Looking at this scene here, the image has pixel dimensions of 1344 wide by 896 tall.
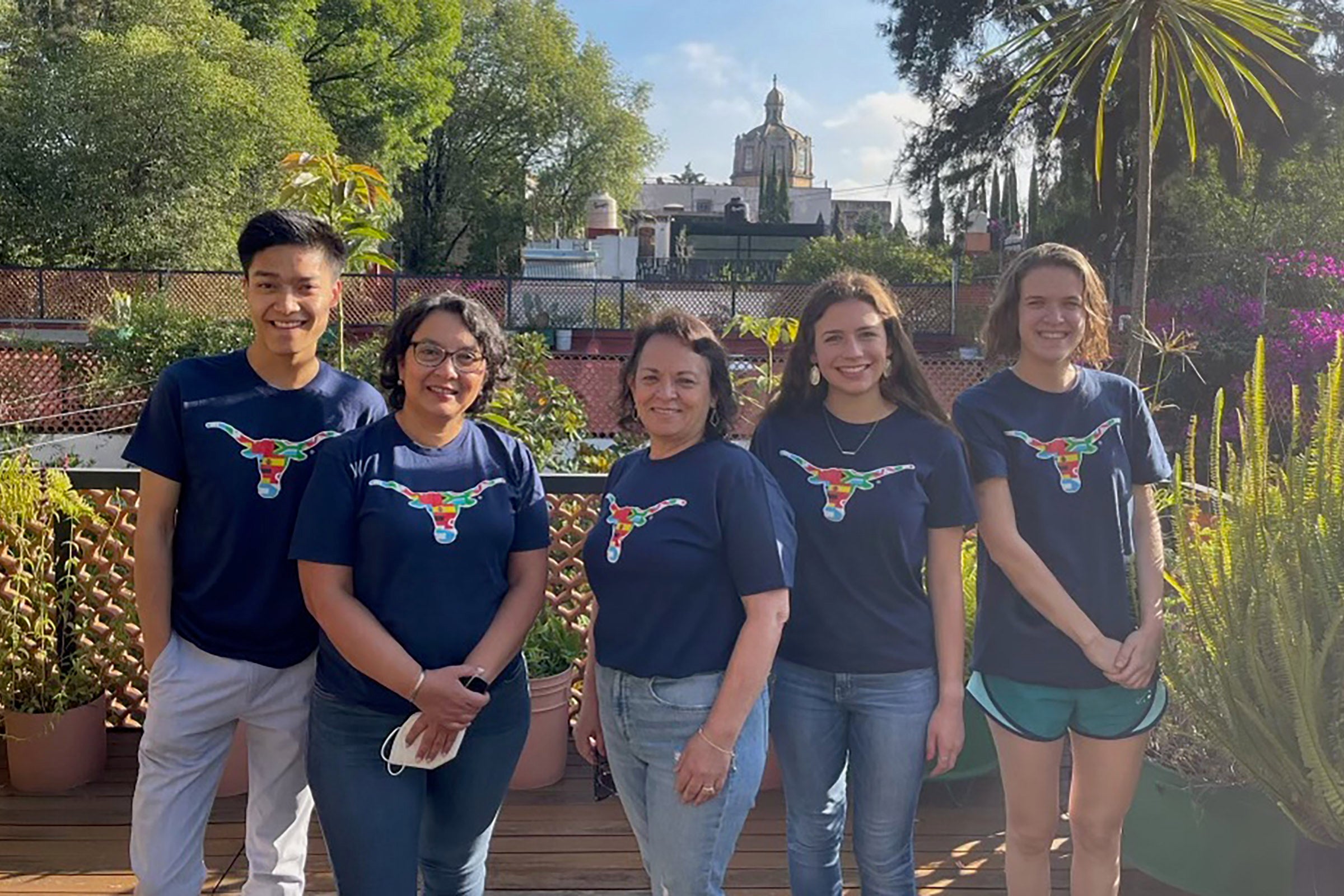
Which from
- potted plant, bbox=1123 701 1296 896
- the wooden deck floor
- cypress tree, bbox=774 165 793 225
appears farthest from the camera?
cypress tree, bbox=774 165 793 225

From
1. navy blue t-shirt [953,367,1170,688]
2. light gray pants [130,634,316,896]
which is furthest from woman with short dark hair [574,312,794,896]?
light gray pants [130,634,316,896]

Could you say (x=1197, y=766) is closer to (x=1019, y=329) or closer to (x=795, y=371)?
(x=1019, y=329)

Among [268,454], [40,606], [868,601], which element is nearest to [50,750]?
[40,606]

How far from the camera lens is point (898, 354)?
211 cm

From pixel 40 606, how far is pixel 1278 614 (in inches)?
135

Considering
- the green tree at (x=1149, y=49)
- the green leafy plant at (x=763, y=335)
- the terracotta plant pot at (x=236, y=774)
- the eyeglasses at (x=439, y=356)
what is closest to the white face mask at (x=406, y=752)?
the eyeglasses at (x=439, y=356)

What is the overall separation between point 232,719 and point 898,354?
4.82 ft

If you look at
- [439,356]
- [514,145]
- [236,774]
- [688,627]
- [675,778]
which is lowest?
[236,774]

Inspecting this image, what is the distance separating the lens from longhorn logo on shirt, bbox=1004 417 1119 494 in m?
2.14

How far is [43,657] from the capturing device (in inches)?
130

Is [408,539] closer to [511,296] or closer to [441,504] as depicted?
[441,504]

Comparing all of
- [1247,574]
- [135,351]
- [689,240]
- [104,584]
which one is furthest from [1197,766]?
[689,240]

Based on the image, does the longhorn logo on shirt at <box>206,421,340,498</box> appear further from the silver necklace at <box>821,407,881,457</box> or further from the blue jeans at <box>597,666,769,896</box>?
the silver necklace at <box>821,407,881,457</box>

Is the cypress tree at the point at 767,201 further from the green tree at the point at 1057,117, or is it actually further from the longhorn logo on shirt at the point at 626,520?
the longhorn logo on shirt at the point at 626,520
